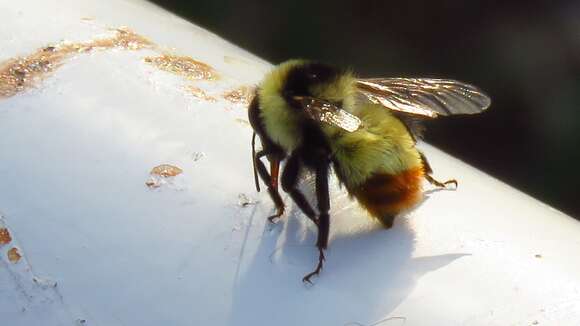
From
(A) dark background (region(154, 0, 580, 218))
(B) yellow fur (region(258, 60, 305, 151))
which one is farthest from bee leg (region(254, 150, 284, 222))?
(A) dark background (region(154, 0, 580, 218))

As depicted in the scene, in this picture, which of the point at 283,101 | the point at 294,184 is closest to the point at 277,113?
the point at 283,101

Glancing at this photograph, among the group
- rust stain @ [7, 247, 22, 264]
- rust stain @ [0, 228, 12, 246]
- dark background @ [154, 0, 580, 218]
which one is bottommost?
dark background @ [154, 0, 580, 218]

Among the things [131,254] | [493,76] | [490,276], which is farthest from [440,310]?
[493,76]

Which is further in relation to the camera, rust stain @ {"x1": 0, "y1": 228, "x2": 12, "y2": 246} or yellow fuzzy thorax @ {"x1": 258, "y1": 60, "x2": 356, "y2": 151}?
yellow fuzzy thorax @ {"x1": 258, "y1": 60, "x2": 356, "y2": 151}

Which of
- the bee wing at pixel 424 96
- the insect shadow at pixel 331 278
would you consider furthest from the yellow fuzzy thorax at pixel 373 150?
the insect shadow at pixel 331 278

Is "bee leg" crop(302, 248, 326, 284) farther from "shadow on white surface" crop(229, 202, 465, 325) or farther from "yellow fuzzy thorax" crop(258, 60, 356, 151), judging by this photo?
"yellow fuzzy thorax" crop(258, 60, 356, 151)

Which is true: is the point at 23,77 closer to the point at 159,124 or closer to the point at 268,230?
the point at 159,124
